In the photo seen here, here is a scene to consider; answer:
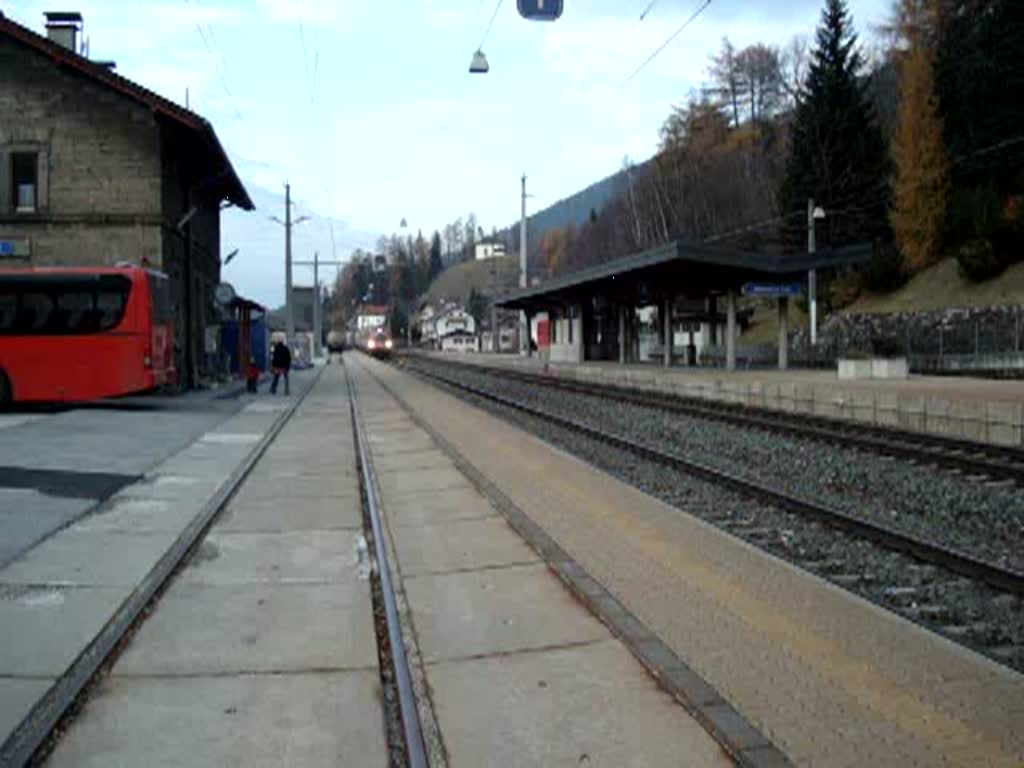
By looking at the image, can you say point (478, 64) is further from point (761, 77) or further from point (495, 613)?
point (761, 77)

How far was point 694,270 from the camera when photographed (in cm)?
4038

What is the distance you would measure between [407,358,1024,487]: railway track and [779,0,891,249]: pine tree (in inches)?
1819

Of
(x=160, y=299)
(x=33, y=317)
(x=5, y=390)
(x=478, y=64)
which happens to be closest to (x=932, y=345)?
(x=478, y=64)

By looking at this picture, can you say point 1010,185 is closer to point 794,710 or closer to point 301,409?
point 301,409

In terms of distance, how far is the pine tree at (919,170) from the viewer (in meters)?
61.0

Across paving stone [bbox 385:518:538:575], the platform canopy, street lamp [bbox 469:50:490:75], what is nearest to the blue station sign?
street lamp [bbox 469:50:490:75]

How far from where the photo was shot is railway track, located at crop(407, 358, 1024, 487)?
46.3ft

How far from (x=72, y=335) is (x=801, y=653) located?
21.9 metres

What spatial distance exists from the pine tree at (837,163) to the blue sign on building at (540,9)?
58.5 m

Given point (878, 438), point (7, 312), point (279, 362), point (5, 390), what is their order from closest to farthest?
1. point (878, 438)
2. point (5, 390)
3. point (7, 312)
4. point (279, 362)

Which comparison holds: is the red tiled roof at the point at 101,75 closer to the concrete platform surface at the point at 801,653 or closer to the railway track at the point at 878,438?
the railway track at the point at 878,438

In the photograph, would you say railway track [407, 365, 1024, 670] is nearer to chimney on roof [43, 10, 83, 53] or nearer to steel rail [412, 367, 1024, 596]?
steel rail [412, 367, 1024, 596]

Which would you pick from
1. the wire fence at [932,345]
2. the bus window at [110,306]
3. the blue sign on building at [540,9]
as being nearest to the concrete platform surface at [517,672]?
the blue sign on building at [540,9]

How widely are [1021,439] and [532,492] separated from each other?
8772 millimetres
